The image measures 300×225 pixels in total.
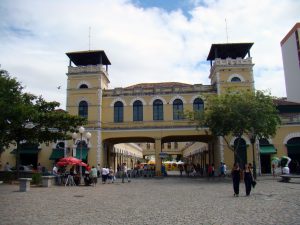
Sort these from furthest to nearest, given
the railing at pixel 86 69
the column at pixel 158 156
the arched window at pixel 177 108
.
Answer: the railing at pixel 86 69, the arched window at pixel 177 108, the column at pixel 158 156

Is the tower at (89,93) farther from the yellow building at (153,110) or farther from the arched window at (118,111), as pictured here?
the arched window at (118,111)

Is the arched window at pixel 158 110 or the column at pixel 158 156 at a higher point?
the arched window at pixel 158 110

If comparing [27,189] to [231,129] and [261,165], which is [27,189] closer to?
[231,129]

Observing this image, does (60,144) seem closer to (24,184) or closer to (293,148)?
(24,184)

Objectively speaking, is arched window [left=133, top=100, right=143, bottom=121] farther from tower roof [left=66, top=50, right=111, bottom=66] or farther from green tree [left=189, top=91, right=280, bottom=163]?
green tree [left=189, top=91, right=280, bottom=163]

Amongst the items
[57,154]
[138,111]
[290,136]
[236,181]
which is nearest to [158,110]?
[138,111]

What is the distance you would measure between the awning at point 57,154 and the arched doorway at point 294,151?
2256cm

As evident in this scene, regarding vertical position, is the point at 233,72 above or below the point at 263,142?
above

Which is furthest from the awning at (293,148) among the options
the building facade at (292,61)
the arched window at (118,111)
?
the arched window at (118,111)

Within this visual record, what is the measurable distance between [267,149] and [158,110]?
37.3 ft

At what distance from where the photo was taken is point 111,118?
33.9 meters

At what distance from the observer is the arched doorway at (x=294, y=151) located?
1256 inches

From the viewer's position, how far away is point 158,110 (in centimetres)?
3381

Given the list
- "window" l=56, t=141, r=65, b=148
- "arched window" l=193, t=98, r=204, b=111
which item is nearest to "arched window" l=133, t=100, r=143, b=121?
"arched window" l=193, t=98, r=204, b=111
